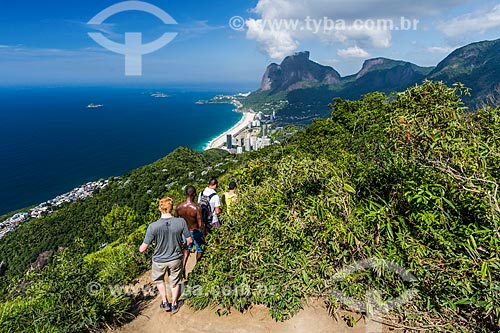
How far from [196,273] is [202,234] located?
0.59 meters

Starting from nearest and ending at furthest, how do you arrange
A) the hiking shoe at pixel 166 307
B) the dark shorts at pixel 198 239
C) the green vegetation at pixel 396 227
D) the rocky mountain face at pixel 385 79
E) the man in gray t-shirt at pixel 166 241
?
the green vegetation at pixel 396 227 → the man in gray t-shirt at pixel 166 241 → the hiking shoe at pixel 166 307 → the dark shorts at pixel 198 239 → the rocky mountain face at pixel 385 79

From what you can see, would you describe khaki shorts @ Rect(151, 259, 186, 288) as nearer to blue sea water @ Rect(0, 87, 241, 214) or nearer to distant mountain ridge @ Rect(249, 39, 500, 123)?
blue sea water @ Rect(0, 87, 241, 214)

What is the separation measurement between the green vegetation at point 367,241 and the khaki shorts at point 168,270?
0.34 meters

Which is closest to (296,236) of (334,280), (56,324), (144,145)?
(334,280)

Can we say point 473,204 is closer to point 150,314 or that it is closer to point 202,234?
point 202,234

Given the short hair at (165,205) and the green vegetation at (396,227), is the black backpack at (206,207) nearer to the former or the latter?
the green vegetation at (396,227)

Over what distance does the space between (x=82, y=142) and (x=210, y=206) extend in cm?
9837

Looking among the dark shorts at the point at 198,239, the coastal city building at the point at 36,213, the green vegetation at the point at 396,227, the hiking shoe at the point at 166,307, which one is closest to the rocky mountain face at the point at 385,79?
the coastal city building at the point at 36,213

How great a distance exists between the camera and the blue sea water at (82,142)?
56.7 m

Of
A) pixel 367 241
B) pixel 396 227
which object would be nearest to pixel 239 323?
pixel 367 241

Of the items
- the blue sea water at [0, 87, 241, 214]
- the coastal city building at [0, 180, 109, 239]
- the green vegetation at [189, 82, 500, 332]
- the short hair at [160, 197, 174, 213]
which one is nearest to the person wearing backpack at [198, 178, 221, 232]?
the green vegetation at [189, 82, 500, 332]

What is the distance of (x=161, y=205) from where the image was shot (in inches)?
132

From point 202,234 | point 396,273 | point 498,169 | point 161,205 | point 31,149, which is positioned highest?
point 498,169

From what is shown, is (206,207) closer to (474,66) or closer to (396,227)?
(396,227)
